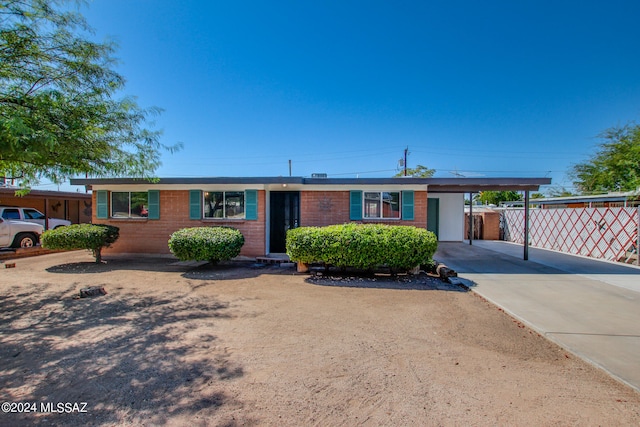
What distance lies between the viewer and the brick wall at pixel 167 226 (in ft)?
32.9

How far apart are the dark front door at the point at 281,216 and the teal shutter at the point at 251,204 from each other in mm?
859

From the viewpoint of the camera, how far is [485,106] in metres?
13.4

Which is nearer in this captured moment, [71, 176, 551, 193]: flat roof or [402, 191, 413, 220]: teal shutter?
[71, 176, 551, 193]: flat roof

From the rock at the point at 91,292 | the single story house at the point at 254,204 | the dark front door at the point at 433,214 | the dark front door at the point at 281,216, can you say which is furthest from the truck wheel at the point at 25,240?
the dark front door at the point at 433,214

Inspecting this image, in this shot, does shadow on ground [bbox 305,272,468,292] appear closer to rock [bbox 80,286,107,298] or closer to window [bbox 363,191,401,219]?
window [bbox 363,191,401,219]

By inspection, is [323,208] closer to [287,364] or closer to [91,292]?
[91,292]

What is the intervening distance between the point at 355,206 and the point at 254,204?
11.2 ft

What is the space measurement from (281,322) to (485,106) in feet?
44.8

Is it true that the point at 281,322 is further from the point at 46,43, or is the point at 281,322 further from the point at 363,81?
the point at 363,81

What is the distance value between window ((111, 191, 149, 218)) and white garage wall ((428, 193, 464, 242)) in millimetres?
12456

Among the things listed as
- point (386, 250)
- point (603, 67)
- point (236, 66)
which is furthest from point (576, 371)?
point (603, 67)

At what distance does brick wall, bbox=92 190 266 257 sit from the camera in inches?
395

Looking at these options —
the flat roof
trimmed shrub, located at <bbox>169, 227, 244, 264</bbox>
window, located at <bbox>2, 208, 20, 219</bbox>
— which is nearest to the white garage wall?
the flat roof

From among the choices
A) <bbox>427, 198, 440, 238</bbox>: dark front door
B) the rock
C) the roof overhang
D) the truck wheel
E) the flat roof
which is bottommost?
the rock
